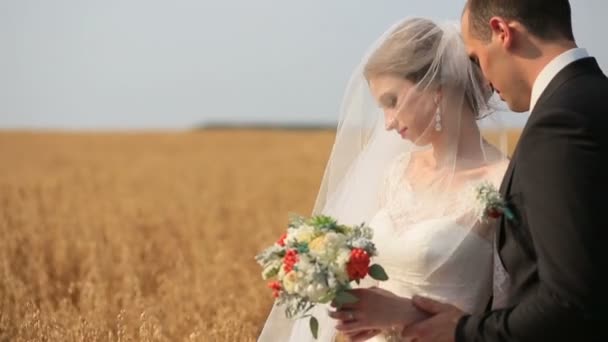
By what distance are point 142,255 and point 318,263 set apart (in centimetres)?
523

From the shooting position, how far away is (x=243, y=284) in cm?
629

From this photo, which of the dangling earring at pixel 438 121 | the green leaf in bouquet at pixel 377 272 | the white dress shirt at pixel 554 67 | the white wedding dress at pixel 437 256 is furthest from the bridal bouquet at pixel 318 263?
the white dress shirt at pixel 554 67

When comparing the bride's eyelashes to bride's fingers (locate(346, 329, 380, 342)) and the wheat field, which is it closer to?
bride's fingers (locate(346, 329, 380, 342))

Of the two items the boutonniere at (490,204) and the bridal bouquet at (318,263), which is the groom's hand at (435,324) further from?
the boutonniere at (490,204)

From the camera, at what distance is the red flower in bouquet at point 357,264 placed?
8.64 feet

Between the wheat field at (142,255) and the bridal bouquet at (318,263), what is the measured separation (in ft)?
4.32

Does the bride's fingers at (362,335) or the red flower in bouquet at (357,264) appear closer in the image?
the red flower in bouquet at (357,264)

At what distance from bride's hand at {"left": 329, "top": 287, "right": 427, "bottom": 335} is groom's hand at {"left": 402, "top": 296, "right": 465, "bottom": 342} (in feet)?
0.09

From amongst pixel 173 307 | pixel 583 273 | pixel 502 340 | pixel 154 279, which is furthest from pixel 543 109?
pixel 154 279

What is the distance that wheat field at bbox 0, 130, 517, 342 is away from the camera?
4.59 metres

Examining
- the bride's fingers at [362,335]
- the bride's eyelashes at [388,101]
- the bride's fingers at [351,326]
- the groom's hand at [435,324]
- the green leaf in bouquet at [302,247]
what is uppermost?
the bride's eyelashes at [388,101]

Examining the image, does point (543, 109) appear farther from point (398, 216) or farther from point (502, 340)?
point (398, 216)

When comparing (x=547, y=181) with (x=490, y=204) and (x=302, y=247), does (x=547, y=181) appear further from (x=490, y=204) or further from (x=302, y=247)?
(x=302, y=247)

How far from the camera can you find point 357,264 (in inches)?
104
